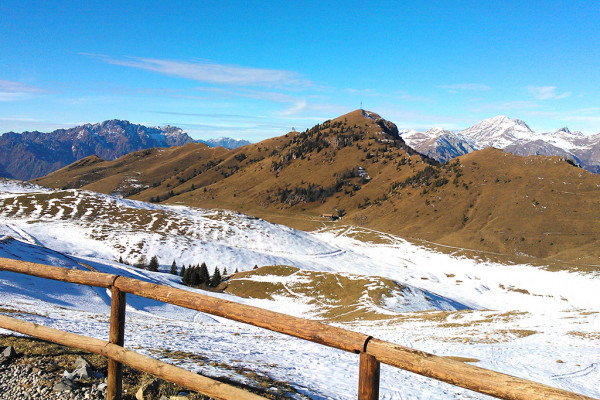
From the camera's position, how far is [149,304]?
44969 millimetres

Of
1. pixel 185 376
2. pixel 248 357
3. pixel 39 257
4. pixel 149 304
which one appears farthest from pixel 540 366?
pixel 39 257

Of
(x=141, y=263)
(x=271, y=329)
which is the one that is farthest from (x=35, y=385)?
(x=141, y=263)

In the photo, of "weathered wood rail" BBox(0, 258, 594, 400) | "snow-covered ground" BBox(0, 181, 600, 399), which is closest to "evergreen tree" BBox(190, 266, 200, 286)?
"snow-covered ground" BBox(0, 181, 600, 399)

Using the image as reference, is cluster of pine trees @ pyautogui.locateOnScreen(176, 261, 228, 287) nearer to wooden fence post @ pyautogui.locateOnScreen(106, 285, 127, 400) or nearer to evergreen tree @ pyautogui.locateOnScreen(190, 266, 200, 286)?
evergreen tree @ pyautogui.locateOnScreen(190, 266, 200, 286)

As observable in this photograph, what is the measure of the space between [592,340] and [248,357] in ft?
94.3

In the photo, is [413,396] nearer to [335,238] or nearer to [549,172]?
[335,238]

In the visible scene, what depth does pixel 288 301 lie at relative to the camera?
72.1 metres

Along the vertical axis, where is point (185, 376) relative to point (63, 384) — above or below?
above

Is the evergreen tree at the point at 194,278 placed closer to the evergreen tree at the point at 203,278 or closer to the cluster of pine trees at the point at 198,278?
the cluster of pine trees at the point at 198,278

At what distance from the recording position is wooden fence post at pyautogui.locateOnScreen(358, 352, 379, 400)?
17.4ft

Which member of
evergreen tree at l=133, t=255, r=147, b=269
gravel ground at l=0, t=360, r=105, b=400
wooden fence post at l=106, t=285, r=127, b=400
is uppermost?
wooden fence post at l=106, t=285, r=127, b=400

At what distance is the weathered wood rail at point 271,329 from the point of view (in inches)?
181

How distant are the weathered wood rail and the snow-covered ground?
19.1 ft

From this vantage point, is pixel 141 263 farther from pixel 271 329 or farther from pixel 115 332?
pixel 271 329
